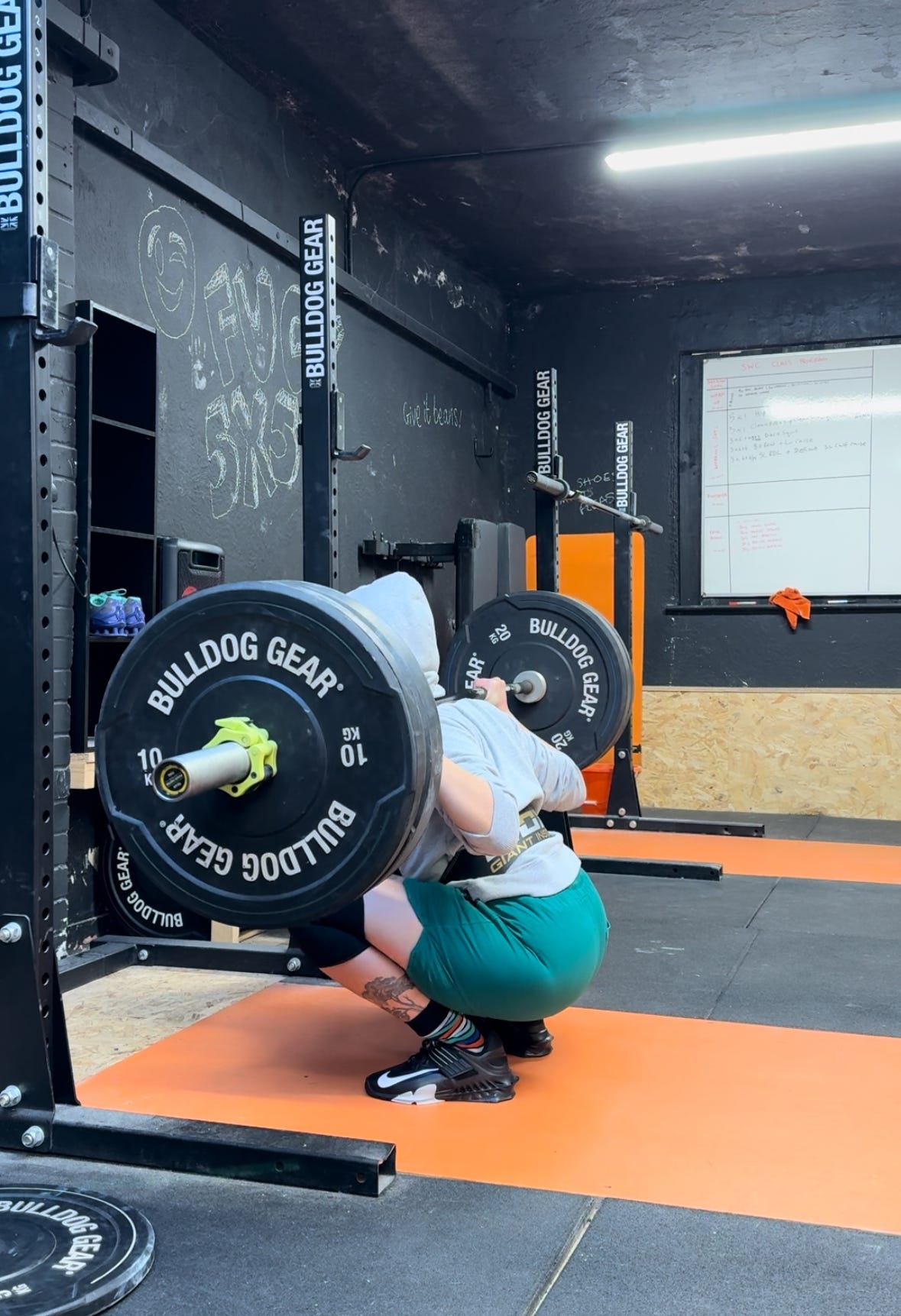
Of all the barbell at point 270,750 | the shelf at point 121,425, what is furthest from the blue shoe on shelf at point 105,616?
the barbell at point 270,750

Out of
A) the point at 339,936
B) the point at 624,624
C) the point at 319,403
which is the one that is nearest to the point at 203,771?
the point at 339,936

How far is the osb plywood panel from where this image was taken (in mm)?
6586

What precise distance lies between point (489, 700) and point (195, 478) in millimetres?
1927

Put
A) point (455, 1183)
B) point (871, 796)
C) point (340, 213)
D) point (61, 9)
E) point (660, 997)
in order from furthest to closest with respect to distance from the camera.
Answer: point (871, 796), point (340, 213), point (61, 9), point (660, 997), point (455, 1183)

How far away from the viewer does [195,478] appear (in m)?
4.11

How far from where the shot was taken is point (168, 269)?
3.97 m

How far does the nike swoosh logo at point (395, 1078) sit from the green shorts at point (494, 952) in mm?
125

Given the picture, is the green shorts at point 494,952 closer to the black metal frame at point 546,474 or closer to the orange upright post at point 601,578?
the black metal frame at point 546,474

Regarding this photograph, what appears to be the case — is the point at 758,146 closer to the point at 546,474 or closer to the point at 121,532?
the point at 546,474

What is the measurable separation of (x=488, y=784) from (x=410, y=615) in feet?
1.02

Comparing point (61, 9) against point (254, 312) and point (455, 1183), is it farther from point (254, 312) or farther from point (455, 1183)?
point (455, 1183)

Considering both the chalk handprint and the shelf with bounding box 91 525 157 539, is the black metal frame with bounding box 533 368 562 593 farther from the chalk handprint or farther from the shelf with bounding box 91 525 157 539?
the shelf with bounding box 91 525 157 539

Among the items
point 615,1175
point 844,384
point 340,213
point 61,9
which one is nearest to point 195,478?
point 61,9

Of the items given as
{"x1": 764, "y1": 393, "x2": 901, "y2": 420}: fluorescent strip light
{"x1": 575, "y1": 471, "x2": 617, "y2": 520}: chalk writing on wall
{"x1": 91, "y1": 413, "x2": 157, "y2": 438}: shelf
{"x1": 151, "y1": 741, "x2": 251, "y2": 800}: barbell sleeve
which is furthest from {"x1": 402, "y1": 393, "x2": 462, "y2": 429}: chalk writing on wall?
{"x1": 151, "y1": 741, "x2": 251, "y2": 800}: barbell sleeve
